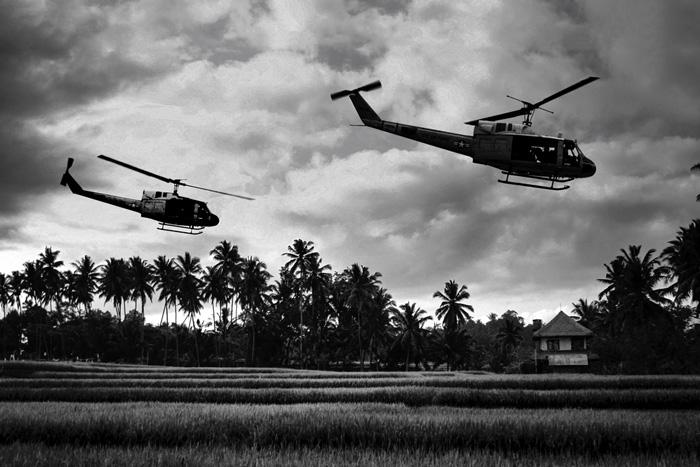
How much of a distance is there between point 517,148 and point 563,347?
43230mm

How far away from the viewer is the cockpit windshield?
2148cm

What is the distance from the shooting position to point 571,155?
21594mm

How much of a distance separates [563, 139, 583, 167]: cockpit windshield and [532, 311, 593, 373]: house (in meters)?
41.3

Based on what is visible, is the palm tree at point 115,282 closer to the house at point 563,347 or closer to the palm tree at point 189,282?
the palm tree at point 189,282

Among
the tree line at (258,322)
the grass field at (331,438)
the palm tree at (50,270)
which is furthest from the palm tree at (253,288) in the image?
the grass field at (331,438)

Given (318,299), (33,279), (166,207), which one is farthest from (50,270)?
(166,207)

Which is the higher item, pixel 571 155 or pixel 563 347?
pixel 571 155

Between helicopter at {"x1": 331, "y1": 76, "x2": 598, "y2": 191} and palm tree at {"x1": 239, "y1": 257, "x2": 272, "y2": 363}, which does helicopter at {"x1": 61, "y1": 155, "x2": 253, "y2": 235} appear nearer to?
helicopter at {"x1": 331, "y1": 76, "x2": 598, "y2": 191}

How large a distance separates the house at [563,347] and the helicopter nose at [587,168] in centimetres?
4071

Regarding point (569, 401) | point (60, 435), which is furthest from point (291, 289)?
point (60, 435)

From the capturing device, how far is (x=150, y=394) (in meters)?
22.5

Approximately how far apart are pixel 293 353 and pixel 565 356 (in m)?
41.3

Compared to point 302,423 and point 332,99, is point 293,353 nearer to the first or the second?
point 332,99

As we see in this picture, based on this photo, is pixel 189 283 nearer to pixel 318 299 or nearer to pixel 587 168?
pixel 318 299
